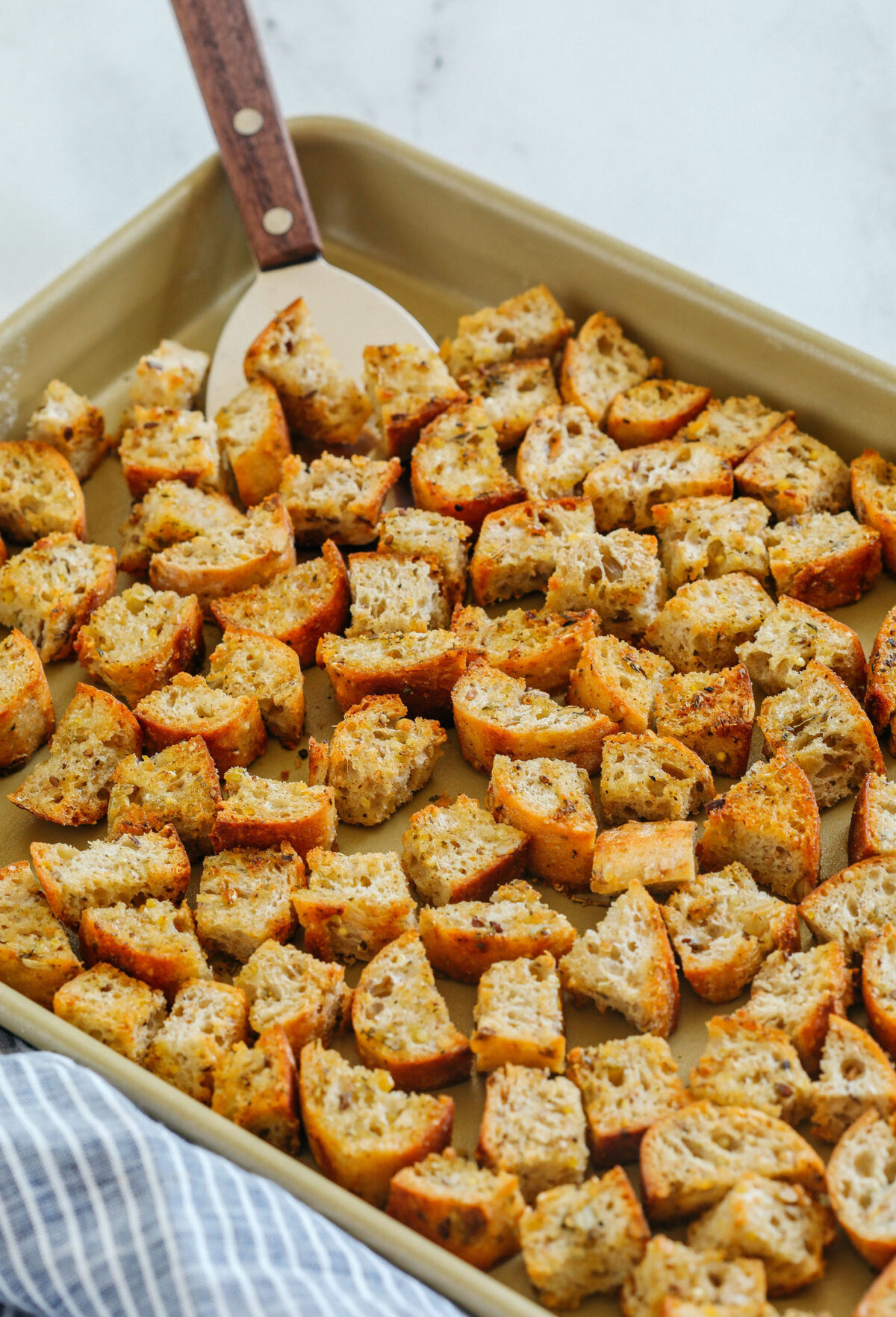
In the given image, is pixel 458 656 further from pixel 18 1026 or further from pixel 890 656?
pixel 18 1026

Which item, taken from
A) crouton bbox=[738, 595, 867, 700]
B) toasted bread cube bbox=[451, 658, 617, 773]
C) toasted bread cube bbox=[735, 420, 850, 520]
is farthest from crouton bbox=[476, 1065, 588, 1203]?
toasted bread cube bbox=[735, 420, 850, 520]

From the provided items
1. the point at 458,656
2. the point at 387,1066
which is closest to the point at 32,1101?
the point at 387,1066

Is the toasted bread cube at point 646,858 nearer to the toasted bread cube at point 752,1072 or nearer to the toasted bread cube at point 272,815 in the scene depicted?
the toasted bread cube at point 752,1072

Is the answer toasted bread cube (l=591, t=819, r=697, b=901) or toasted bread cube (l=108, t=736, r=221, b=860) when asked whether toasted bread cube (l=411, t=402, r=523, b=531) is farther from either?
toasted bread cube (l=591, t=819, r=697, b=901)

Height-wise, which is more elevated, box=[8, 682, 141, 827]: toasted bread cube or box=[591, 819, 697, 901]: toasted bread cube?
box=[8, 682, 141, 827]: toasted bread cube

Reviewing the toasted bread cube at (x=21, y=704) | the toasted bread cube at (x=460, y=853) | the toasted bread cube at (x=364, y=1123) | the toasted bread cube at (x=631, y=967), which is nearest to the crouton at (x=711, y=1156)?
the toasted bread cube at (x=631, y=967)

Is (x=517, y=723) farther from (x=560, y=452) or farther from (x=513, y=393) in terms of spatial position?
(x=513, y=393)
